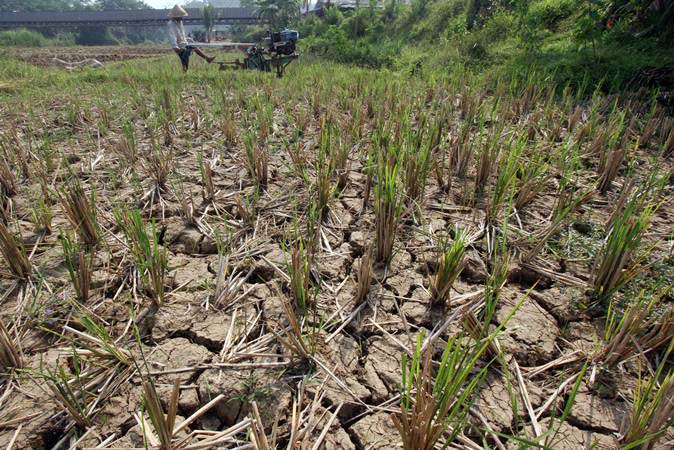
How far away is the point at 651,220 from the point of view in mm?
1756

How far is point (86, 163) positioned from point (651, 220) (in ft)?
11.7

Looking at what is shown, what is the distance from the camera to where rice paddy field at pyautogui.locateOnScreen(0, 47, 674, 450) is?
97 centimetres

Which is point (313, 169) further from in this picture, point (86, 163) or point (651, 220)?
point (651, 220)

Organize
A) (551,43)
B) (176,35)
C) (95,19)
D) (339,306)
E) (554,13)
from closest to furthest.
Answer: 1. (339,306)
2. (551,43)
3. (554,13)
4. (176,35)
5. (95,19)

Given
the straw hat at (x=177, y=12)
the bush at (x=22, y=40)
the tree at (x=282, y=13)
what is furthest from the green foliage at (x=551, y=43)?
the bush at (x=22, y=40)

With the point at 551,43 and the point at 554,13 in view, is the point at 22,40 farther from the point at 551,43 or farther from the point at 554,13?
the point at 551,43

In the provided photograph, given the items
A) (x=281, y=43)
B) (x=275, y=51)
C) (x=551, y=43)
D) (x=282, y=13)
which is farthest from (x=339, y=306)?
(x=282, y=13)

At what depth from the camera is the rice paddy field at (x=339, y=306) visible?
975 mm

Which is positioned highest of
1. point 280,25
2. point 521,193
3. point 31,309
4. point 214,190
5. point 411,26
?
point 280,25

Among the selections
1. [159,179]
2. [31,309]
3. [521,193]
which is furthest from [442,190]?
[31,309]

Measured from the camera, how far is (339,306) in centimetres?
138

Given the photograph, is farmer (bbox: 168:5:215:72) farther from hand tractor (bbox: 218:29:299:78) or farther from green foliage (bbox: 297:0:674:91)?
green foliage (bbox: 297:0:674:91)

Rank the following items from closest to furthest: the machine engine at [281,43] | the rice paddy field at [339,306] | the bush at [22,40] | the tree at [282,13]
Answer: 1. the rice paddy field at [339,306]
2. the machine engine at [281,43]
3. the tree at [282,13]
4. the bush at [22,40]

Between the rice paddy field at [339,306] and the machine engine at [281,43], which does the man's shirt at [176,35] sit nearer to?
the machine engine at [281,43]
